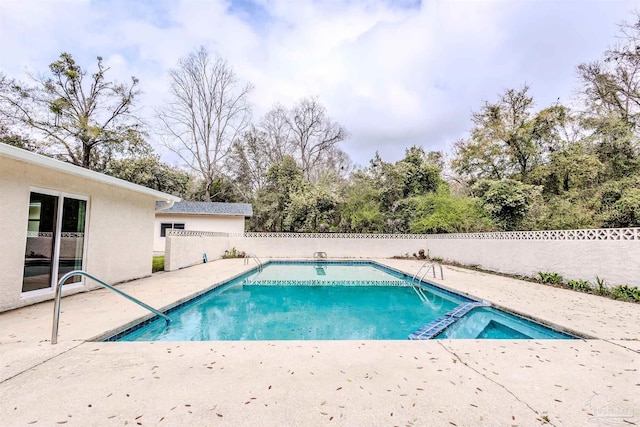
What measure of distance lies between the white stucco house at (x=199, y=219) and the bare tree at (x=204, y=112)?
527 cm

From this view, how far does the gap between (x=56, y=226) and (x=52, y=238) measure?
0.21 metres

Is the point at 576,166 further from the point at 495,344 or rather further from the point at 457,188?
the point at 495,344

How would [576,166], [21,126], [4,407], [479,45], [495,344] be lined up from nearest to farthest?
[4,407] → [495,344] → [479,45] → [576,166] → [21,126]

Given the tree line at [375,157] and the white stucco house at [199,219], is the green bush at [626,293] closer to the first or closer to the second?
the tree line at [375,157]

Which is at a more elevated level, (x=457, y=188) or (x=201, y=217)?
(x=457, y=188)

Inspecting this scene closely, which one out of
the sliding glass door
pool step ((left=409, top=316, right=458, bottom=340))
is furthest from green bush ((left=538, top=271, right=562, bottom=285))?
the sliding glass door

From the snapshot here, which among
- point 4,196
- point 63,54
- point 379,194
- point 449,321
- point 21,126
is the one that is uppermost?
point 63,54

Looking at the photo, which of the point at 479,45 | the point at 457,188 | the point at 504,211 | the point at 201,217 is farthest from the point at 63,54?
the point at 457,188

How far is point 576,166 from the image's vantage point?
12.0 m

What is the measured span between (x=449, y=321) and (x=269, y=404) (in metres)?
3.56

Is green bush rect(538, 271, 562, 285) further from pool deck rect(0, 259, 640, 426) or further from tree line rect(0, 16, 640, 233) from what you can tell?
pool deck rect(0, 259, 640, 426)

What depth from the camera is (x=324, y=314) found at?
5.72 metres

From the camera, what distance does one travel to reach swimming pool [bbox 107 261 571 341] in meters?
4.34

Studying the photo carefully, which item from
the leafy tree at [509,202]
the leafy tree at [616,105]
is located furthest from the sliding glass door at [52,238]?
the leafy tree at [616,105]
